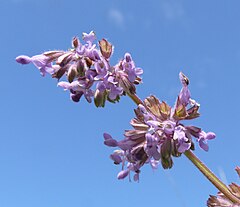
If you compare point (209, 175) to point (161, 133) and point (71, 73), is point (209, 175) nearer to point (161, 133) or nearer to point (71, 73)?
point (161, 133)

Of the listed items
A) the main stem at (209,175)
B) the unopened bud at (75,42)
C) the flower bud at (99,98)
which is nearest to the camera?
the main stem at (209,175)

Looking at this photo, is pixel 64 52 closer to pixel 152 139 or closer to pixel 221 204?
pixel 152 139

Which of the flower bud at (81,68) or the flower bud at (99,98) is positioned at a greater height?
the flower bud at (81,68)

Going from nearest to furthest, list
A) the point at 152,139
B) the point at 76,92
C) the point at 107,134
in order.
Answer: the point at 152,139
the point at 76,92
the point at 107,134

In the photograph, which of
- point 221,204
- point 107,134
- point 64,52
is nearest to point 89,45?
point 64,52

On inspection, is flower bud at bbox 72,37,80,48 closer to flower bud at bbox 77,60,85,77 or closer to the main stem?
flower bud at bbox 77,60,85,77

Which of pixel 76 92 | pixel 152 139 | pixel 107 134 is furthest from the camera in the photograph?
pixel 107 134

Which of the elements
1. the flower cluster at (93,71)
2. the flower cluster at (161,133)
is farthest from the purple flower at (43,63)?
the flower cluster at (161,133)

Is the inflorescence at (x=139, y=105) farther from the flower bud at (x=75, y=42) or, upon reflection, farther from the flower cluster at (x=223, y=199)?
the flower cluster at (x=223, y=199)
